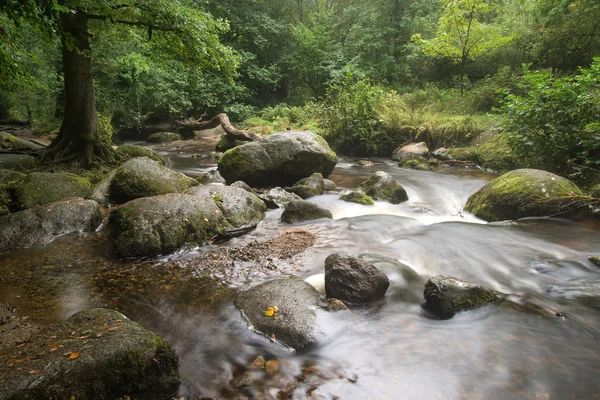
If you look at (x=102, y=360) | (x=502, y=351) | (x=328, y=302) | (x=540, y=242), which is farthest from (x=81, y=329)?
(x=540, y=242)

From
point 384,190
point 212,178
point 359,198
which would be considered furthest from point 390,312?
point 212,178

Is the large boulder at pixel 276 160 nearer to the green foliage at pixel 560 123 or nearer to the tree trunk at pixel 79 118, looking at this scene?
the tree trunk at pixel 79 118

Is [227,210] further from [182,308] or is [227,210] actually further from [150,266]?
[182,308]

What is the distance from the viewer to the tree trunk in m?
8.99

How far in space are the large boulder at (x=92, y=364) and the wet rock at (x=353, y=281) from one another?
2.03 m

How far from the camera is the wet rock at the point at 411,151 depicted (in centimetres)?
1440

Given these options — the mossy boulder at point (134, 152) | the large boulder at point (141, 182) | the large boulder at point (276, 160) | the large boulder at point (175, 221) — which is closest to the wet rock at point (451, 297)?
the large boulder at point (175, 221)

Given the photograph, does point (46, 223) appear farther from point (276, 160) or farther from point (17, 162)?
point (276, 160)

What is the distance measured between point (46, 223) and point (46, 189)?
5.18 ft

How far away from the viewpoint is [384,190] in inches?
355

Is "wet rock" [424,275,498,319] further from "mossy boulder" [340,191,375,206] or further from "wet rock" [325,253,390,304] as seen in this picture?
"mossy boulder" [340,191,375,206]

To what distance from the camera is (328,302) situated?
13.2 ft

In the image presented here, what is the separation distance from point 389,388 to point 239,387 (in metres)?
1.31

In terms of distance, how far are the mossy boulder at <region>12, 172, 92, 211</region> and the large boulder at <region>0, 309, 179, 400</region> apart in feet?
16.1
